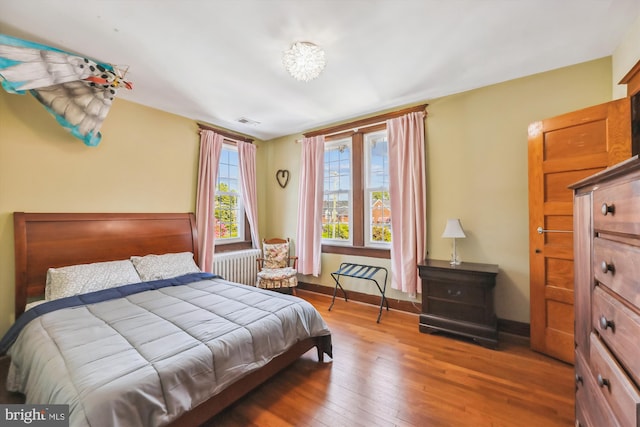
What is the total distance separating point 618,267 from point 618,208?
0.67ft

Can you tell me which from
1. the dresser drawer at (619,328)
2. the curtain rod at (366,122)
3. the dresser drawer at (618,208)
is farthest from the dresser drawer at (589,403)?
the curtain rod at (366,122)

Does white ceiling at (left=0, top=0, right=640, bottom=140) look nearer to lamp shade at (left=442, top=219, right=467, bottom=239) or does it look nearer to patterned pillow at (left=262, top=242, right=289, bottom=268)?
lamp shade at (left=442, top=219, right=467, bottom=239)

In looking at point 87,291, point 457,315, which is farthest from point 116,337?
point 457,315

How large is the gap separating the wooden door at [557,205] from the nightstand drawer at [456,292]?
0.44 meters

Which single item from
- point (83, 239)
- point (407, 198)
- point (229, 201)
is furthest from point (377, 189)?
point (83, 239)

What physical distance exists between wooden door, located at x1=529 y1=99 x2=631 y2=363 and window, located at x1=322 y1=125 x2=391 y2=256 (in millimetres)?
1565

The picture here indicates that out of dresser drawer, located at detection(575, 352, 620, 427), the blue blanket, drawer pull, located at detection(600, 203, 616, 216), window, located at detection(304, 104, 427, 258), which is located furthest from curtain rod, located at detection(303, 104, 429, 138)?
dresser drawer, located at detection(575, 352, 620, 427)

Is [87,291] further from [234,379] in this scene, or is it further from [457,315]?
[457,315]

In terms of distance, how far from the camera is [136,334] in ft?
5.29

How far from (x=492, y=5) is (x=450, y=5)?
285mm

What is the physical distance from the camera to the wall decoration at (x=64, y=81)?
184cm

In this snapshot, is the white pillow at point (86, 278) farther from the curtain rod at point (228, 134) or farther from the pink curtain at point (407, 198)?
the pink curtain at point (407, 198)

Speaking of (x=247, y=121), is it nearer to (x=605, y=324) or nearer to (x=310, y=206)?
(x=310, y=206)

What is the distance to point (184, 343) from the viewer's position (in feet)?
4.98
